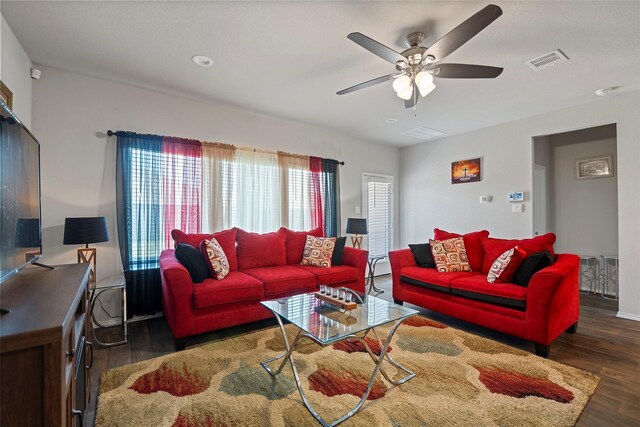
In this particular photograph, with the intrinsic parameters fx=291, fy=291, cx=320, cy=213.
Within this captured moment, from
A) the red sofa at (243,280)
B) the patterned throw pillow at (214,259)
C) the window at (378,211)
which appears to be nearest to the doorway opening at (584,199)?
the window at (378,211)

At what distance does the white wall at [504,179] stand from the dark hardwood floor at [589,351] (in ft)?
2.30

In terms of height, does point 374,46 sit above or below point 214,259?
above


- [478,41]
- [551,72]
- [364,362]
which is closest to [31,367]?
[364,362]

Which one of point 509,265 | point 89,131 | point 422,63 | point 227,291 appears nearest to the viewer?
point 422,63

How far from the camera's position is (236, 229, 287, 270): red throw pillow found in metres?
3.63

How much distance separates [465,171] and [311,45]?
12.3 ft

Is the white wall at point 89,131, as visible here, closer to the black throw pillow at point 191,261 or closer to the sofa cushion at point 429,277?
the black throw pillow at point 191,261

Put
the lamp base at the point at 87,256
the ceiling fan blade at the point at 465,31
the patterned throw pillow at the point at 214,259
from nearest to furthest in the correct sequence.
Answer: the ceiling fan blade at the point at 465,31 < the lamp base at the point at 87,256 < the patterned throw pillow at the point at 214,259

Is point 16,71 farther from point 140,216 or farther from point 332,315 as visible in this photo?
point 332,315

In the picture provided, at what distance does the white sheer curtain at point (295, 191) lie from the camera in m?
4.46

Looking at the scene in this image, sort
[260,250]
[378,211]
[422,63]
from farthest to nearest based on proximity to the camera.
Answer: [378,211] < [260,250] < [422,63]

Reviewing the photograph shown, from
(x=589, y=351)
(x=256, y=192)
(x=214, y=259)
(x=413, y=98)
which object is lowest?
(x=589, y=351)

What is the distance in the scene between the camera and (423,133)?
514 centimetres

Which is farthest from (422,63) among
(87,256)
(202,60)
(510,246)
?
(87,256)
